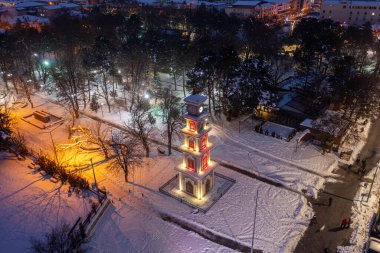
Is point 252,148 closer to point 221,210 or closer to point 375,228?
point 221,210

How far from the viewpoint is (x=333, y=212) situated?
32250 mm

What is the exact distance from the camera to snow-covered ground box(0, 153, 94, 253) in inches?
1169

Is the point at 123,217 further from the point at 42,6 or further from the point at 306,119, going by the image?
the point at 42,6

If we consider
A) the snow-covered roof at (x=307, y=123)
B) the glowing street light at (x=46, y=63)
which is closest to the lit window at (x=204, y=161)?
the snow-covered roof at (x=307, y=123)

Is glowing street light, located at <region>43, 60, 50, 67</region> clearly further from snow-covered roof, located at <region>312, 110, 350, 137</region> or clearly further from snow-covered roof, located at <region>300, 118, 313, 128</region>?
snow-covered roof, located at <region>312, 110, 350, 137</region>

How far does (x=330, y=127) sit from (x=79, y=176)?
32.0 m

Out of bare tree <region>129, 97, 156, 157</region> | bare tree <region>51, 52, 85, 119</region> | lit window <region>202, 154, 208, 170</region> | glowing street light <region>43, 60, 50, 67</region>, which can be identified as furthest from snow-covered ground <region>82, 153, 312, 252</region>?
glowing street light <region>43, 60, 50, 67</region>

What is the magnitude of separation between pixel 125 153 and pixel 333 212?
23.6 m

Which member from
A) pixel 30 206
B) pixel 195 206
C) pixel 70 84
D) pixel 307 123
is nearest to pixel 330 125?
pixel 307 123

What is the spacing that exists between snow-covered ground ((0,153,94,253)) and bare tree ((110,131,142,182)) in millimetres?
5265

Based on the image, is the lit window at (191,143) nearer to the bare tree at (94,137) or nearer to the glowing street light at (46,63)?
the bare tree at (94,137)

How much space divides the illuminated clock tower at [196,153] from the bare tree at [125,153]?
6.59m

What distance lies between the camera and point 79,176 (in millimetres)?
36531

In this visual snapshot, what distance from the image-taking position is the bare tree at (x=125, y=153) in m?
35.8
